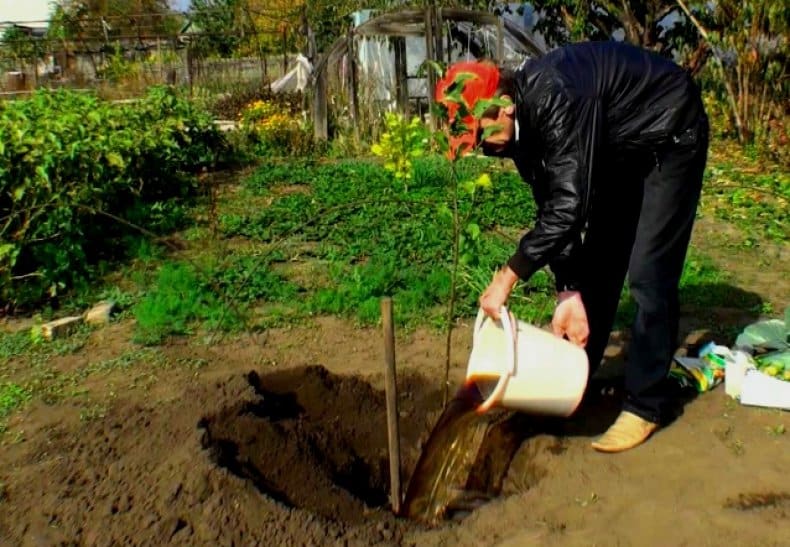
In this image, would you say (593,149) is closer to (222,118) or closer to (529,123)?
(529,123)

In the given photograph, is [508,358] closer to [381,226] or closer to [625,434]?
[625,434]

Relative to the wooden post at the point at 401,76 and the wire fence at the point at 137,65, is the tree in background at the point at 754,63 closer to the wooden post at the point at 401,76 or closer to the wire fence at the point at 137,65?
the wooden post at the point at 401,76

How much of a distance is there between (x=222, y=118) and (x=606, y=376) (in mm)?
14075

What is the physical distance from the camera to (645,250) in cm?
321

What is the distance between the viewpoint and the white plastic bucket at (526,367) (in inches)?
117

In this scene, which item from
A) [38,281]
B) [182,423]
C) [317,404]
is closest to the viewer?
[182,423]

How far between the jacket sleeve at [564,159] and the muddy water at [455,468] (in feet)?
2.29

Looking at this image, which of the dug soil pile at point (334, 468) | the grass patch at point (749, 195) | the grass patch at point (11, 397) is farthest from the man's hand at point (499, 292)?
the grass patch at point (749, 195)

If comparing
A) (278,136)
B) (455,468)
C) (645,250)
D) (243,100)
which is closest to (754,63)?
(278,136)

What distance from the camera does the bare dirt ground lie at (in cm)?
278

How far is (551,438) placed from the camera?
11.5ft

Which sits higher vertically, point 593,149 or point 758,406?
point 593,149

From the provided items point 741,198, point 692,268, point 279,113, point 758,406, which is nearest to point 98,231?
point 692,268

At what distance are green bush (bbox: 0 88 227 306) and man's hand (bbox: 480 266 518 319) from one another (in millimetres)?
2375
